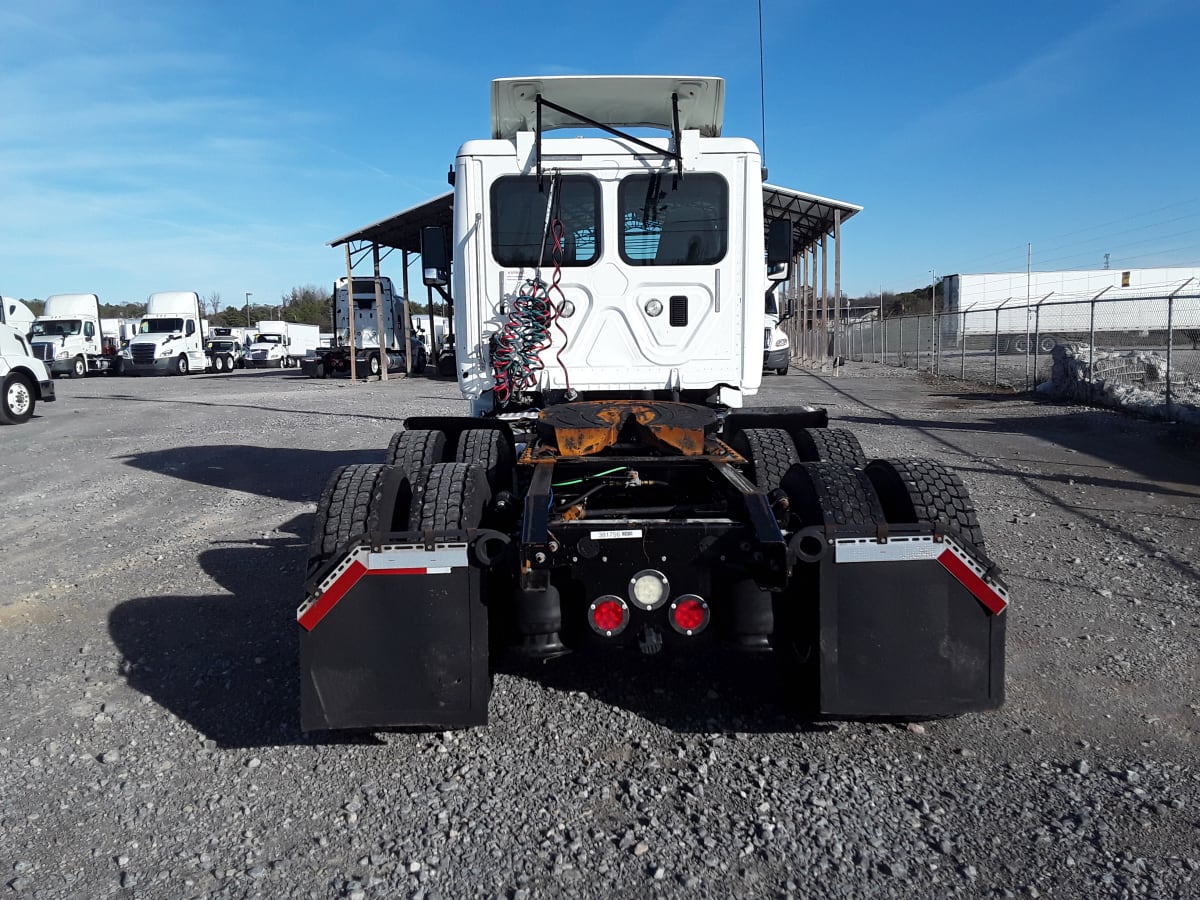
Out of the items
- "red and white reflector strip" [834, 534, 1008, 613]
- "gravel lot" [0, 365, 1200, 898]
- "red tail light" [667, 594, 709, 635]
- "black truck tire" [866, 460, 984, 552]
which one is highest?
"black truck tire" [866, 460, 984, 552]

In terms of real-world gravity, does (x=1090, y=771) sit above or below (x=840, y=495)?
below

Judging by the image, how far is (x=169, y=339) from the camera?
3778cm

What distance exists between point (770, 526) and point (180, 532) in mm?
6015

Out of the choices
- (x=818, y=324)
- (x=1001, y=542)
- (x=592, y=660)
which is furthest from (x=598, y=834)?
(x=818, y=324)

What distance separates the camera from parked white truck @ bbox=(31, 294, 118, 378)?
36031 millimetres

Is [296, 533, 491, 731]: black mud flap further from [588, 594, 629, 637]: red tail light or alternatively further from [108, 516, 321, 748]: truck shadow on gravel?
[108, 516, 321, 748]: truck shadow on gravel

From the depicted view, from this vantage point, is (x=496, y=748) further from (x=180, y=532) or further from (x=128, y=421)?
(x=128, y=421)

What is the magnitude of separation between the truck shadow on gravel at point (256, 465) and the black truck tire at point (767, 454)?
510cm

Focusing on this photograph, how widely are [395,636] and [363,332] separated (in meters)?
30.2

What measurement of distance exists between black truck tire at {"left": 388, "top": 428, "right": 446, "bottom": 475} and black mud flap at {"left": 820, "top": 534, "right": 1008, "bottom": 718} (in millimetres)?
2835

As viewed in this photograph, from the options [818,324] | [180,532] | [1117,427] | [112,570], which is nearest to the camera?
[112,570]

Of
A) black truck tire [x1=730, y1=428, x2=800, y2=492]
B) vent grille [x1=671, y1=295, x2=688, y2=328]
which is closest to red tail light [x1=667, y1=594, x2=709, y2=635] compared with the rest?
black truck tire [x1=730, y1=428, x2=800, y2=492]

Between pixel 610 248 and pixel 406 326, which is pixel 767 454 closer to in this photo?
pixel 610 248

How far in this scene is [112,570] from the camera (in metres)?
6.48
